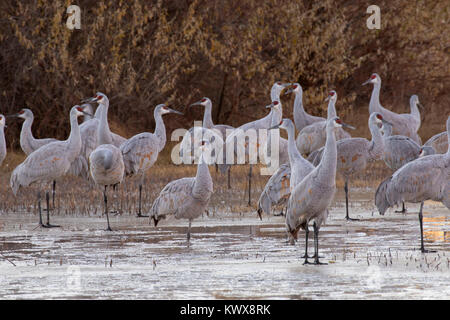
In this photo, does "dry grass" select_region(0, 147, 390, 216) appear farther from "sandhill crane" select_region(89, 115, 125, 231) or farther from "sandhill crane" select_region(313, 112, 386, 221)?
"sandhill crane" select_region(313, 112, 386, 221)

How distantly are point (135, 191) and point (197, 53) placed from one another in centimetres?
651

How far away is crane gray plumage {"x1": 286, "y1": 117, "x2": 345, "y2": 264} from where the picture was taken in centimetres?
808

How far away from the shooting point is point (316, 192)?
26.5ft

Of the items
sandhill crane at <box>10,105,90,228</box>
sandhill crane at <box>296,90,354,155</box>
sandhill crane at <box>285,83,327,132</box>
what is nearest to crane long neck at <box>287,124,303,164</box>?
sandhill crane at <box>10,105,90,228</box>

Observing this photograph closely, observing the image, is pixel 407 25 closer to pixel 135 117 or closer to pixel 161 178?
pixel 135 117

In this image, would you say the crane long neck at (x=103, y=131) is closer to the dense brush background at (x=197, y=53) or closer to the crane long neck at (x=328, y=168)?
the dense brush background at (x=197, y=53)

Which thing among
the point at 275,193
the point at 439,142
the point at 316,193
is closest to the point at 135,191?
the point at 275,193

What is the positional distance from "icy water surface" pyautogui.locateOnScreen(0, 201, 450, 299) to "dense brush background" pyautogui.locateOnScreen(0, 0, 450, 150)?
7.54 meters

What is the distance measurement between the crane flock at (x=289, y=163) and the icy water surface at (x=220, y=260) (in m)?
0.30

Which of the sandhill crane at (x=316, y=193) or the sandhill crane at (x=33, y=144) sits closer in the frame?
the sandhill crane at (x=316, y=193)

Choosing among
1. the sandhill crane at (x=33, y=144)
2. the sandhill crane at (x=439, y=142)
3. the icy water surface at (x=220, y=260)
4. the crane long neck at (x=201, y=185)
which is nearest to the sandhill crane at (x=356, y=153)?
the icy water surface at (x=220, y=260)

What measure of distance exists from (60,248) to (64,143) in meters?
3.03

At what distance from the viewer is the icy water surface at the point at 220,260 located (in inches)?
270

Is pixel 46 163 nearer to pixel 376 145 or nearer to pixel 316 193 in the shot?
pixel 376 145
